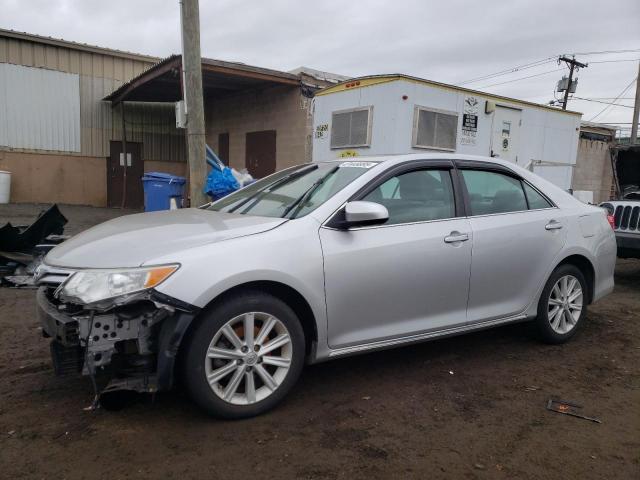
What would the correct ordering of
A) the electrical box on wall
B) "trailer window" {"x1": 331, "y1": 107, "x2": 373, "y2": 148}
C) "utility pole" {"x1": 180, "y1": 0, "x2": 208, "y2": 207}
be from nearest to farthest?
"utility pole" {"x1": 180, "y1": 0, "x2": 208, "y2": 207}, the electrical box on wall, "trailer window" {"x1": 331, "y1": 107, "x2": 373, "y2": 148}

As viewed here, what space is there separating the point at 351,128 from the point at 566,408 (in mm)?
6604

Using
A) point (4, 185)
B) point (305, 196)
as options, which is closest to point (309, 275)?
point (305, 196)

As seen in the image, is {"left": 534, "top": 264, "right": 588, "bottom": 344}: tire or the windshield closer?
the windshield

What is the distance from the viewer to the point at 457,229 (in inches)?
142

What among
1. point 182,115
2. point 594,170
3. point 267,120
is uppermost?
point 267,120

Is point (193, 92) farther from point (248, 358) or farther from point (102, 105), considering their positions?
point (102, 105)

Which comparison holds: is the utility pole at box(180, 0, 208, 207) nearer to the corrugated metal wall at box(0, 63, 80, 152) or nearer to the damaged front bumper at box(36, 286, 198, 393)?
the damaged front bumper at box(36, 286, 198, 393)

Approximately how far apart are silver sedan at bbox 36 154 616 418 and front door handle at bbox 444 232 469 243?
0.04ft

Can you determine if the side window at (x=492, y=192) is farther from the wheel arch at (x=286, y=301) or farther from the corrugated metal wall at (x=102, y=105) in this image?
the corrugated metal wall at (x=102, y=105)

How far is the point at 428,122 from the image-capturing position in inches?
331

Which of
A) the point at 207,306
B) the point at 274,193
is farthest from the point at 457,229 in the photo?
the point at 207,306

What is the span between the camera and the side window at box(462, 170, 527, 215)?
387 cm

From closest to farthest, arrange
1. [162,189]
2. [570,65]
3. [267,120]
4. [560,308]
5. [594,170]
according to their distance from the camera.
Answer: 1. [560,308]
2. [162,189]
3. [267,120]
4. [594,170]
5. [570,65]

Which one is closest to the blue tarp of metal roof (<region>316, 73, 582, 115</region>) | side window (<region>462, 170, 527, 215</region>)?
metal roof (<region>316, 73, 582, 115</region>)
